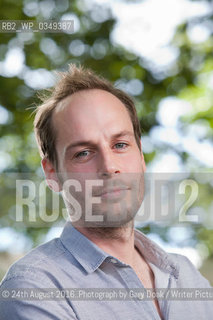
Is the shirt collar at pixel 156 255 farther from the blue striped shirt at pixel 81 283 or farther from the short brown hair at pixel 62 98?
the short brown hair at pixel 62 98

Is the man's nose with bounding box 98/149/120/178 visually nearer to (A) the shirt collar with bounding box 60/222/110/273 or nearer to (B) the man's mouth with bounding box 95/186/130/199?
(B) the man's mouth with bounding box 95/186/130/199

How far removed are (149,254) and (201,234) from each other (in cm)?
153

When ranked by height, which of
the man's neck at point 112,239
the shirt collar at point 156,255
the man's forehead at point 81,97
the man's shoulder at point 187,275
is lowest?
the man's shoulder at point 187,275

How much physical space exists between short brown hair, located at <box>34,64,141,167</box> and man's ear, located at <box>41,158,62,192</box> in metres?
0.01

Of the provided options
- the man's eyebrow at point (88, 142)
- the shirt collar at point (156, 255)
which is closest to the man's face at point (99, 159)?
the man's eyebrow at point (88, 142)

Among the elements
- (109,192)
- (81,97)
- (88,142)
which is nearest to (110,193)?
(109,192)

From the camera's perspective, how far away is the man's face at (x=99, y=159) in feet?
2.65

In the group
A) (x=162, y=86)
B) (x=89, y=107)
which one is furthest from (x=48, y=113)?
(x=162, y=86)

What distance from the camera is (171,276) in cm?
92

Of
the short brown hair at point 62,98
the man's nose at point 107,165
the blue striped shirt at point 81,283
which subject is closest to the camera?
the blue striped shirt at point 81,283

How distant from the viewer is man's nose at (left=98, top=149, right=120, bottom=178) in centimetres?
80

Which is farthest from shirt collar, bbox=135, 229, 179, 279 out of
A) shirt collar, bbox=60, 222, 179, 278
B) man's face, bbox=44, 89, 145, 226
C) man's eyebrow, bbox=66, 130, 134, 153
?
man's eyebrow, bbox=66, 130, 134, 153

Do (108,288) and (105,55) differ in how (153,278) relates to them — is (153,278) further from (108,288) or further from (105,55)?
(105,55)

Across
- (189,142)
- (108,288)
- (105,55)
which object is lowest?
(108,288)
